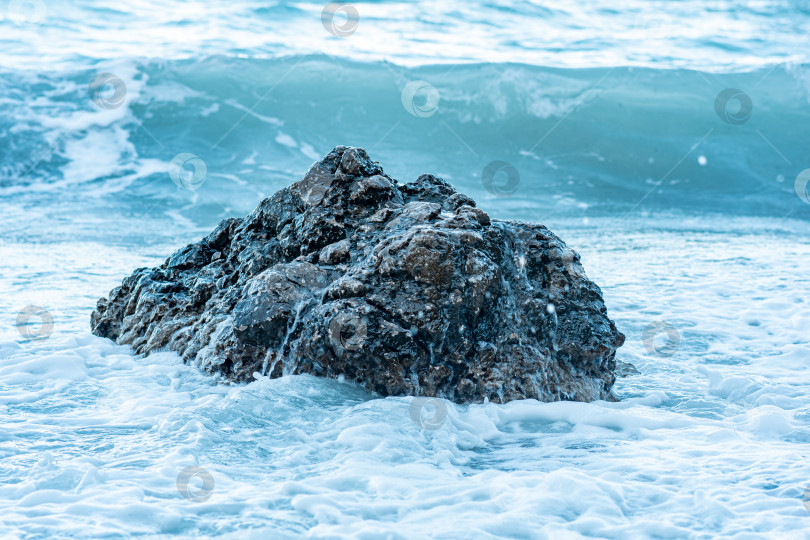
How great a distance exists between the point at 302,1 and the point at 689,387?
18.9 metres

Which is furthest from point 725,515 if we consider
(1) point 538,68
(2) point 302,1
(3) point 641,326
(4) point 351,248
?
(2) point 302,1

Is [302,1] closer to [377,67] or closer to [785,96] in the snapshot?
[377,67]
